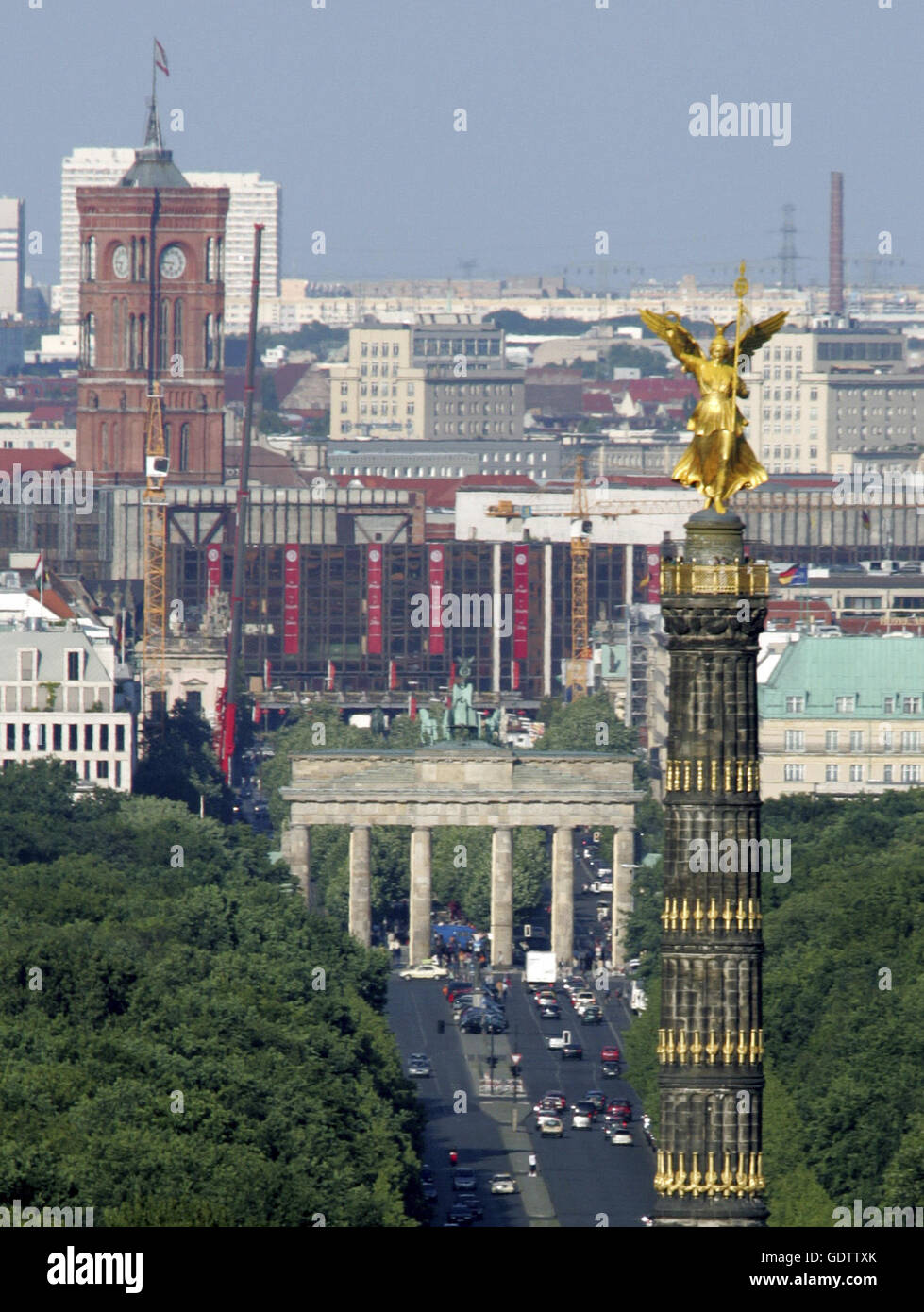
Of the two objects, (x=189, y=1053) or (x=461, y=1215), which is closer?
(x=189, y=1053)

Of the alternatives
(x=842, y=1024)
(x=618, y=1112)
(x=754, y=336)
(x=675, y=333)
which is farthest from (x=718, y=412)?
(x=618, y=1112)

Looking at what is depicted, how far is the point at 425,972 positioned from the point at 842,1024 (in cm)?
6879

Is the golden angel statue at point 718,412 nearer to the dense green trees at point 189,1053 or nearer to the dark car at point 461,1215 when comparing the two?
the dense green trees at point 189,1053

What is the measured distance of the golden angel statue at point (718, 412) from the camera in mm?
79438

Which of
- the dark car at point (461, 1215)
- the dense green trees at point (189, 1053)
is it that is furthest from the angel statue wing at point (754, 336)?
the dark car at point (461, 1215)

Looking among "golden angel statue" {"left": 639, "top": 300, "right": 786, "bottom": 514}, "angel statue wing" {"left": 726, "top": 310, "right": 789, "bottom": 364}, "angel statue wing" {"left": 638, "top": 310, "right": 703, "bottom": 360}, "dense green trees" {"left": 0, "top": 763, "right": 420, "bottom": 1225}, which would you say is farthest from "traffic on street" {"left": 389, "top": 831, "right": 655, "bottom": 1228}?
"angel statue wing" {"left": 726, "top": 310, "right": 789, "bottom": 364}

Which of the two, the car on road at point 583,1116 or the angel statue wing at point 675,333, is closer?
the angel statue wing at point 675,333

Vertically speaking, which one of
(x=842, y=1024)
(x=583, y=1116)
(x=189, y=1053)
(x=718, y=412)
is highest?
(x=718, y=412)

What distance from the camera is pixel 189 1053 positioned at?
113312mm

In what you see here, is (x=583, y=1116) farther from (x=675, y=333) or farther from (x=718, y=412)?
(x=675, y=333)

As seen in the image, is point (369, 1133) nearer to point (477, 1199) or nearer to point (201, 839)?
point (477, 1199)
